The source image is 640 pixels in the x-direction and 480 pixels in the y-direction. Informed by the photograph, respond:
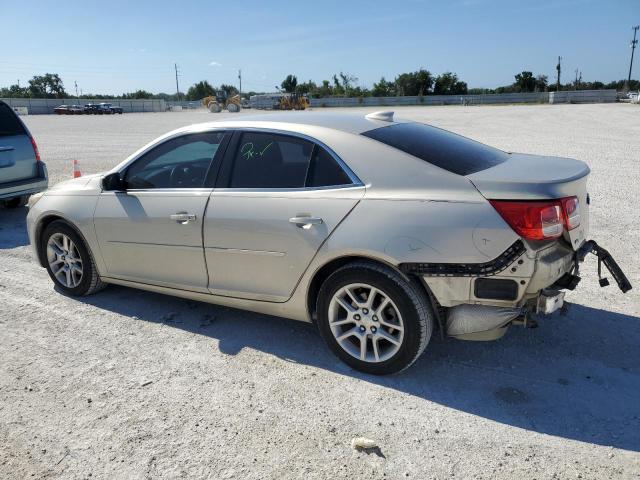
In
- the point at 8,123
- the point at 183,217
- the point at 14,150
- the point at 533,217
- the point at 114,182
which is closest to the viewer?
the point at 533,217

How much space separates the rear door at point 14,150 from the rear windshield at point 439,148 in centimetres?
650

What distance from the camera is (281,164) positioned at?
12.5ft

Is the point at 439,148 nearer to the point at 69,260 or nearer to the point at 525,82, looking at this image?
the point at 69,260

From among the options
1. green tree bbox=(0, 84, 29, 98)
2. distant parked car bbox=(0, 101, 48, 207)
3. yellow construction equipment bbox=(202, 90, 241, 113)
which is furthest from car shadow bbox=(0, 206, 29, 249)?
green tree bbox=(0, 84, 29, 98)

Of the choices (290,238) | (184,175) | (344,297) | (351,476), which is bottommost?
(351,476)

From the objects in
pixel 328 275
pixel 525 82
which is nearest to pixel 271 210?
pixel 328 275

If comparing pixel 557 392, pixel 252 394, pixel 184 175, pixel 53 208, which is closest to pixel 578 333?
pixel 557 392

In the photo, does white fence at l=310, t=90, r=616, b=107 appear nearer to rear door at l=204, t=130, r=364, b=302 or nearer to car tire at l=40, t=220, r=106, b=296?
rear door at l=204, t=130, r=364, b=302

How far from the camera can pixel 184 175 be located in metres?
4.27

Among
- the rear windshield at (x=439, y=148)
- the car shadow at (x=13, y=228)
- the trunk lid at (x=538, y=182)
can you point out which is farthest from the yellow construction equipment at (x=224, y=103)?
the trunk lid at (x=538, y=182)

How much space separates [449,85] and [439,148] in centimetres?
9188

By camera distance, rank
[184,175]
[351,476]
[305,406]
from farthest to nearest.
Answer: [184,175], [305,406], [351,476]

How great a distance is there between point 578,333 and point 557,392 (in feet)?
2.95

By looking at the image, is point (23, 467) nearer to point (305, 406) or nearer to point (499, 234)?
point (305, 406)
